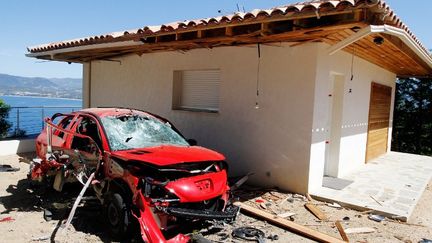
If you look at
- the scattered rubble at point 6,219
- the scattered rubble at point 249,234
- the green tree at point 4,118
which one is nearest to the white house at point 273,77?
the scattered rubble at point 249,234

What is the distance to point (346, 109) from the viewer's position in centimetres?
856

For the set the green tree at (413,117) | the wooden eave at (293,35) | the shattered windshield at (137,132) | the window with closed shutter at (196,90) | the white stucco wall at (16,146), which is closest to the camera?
the wooden eave at (293,35)

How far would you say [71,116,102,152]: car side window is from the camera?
19.1 feet

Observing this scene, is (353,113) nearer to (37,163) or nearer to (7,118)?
(37,163)

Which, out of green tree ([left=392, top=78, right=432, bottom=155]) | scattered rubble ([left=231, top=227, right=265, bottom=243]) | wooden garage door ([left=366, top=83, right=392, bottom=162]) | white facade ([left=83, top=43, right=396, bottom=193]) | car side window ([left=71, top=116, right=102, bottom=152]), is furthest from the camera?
green tree ([left=392, top=78, right=432, bottom=155])

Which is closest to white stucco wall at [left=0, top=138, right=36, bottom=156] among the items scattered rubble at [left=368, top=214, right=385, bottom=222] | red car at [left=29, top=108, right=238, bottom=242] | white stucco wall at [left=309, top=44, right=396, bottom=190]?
red car at [left=29, top=108, right=238, bottom=242]

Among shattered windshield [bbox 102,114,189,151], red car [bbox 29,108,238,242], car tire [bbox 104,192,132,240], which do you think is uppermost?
shattered windshield [bbox 102,114,189,151]

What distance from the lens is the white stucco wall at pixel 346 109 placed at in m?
6.80

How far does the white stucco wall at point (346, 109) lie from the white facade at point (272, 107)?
20 millimetres

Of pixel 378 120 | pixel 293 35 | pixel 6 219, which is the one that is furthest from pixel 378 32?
pixel 378 120

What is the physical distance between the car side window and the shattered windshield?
1.39 ft

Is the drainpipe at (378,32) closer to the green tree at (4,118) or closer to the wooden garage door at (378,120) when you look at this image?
the wooden garage door at (378,120)

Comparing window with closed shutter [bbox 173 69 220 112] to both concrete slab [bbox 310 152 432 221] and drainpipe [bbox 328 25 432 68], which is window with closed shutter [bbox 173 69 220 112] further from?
concrete slab [bbox 310 152 432 221]

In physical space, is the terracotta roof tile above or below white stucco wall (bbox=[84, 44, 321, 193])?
above
